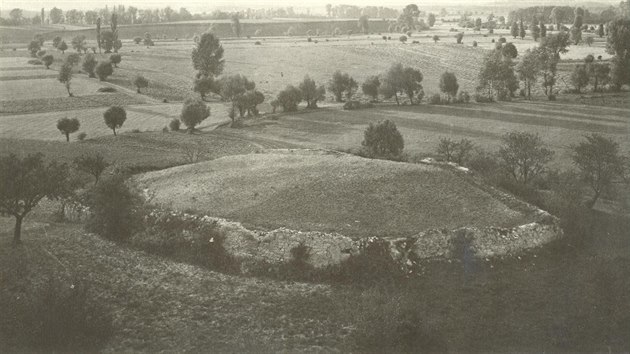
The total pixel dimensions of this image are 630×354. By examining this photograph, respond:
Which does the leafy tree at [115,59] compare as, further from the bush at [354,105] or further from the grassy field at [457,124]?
the bush at [354,105]

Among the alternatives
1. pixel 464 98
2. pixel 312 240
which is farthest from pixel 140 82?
pixel 312 240

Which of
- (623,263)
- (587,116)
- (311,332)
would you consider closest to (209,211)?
(311,332)

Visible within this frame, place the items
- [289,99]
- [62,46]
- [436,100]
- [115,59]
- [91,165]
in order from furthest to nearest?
1. [62,46]
2. [115,59]
3. [436,100]
4. [289,99]
5. [91,165]

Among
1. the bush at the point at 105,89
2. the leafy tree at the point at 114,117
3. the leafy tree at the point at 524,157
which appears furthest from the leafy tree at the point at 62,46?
the leafy tree at the point at 524,157

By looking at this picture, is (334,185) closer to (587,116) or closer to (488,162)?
(488,162)

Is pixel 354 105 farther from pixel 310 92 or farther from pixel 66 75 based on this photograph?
pixel 66 75

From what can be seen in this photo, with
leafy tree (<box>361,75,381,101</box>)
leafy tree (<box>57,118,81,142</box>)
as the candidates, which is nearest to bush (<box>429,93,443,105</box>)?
leafy tree (<box>361,75,381,101</box>)

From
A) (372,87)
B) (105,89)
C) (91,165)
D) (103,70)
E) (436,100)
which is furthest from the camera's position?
(103,70)
